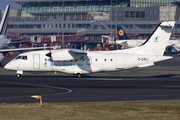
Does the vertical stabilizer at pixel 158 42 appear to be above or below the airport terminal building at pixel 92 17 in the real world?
below

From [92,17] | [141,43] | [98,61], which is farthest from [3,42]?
[92,17]

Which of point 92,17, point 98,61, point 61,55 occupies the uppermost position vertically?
point 92,17

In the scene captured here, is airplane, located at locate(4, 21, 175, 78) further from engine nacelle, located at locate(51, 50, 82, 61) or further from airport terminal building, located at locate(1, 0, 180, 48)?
airport terminal building, located at locate(1, 0, 180, 48)

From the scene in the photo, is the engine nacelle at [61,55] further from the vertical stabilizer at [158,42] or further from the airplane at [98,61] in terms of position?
the vertical stabilizer at [158,42]

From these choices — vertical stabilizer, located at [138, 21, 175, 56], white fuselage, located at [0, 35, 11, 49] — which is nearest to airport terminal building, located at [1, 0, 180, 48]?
white fuselage, located at [0, 35, 11, 49]

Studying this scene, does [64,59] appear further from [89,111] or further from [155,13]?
[155,13]

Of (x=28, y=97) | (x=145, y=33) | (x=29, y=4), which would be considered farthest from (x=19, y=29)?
(x=28, y=97)

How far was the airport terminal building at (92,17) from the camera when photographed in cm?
14575

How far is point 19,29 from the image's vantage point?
15938cm

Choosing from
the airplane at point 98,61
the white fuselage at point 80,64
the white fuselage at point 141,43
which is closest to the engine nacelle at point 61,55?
the airplane at point 98,61

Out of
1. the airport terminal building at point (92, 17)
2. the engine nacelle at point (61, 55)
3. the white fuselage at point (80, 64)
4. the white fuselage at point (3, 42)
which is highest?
the airport terminal building at point (92, 17)

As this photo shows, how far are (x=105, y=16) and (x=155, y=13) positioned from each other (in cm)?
2548

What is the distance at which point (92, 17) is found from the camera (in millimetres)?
157625

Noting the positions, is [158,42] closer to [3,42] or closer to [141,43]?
[3,42]
